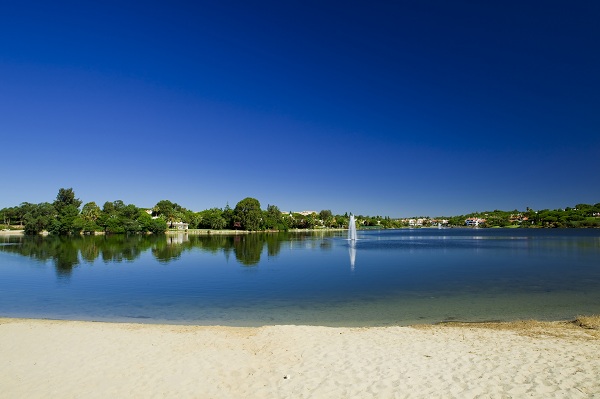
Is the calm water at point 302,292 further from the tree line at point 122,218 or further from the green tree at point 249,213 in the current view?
the green tree at point 249,213

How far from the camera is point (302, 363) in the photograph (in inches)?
371

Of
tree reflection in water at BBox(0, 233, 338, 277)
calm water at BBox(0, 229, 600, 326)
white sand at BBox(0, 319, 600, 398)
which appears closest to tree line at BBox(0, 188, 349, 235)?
tree reflection in water at BBox(0, 233, 338, 277)

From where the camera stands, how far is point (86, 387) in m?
8.23

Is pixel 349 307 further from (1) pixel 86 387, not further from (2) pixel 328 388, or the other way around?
(1) pixel 86 387

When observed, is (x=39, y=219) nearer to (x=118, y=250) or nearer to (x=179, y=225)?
(x=179, y=225)

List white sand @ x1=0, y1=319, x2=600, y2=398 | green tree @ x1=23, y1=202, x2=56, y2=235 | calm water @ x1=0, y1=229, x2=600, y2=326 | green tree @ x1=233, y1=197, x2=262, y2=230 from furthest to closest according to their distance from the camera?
green tree @ x1=233, y1=197, x2=262, y2=230 → green tree @ x1=23, y1=202, x2=56, y2=235 → calm water @ x1=0, y1=229, x2=600, y2=326 → white sand @ x1=0, y1=319, x2=600, y2=398

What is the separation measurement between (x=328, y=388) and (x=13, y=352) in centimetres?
937

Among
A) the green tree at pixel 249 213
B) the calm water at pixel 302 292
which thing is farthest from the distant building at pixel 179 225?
the calm water at pixel 302 292

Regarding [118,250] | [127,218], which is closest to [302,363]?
[118,250]

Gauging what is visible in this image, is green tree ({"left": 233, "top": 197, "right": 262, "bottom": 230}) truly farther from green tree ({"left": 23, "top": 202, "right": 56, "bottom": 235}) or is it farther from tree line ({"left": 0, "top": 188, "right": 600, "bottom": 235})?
green tree ({"left": 23, "top": 202, "right": 56, "bottom": 235})

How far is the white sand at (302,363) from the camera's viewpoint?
305 inches

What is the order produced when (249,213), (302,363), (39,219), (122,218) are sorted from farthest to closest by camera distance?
(249,213), (122,218), (39,219), (302,363)

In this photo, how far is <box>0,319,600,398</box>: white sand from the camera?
7.75 meters

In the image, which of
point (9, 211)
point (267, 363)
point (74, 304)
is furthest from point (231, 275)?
point (9, 211)
